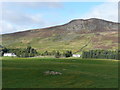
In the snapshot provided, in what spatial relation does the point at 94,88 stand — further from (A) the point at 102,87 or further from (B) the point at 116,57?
(B) the point at 116,57

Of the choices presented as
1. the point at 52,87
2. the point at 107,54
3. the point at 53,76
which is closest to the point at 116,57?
the point at 107,54

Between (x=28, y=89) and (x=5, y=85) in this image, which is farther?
(x=5, y=85)

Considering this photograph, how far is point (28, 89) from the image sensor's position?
35562 millimetres

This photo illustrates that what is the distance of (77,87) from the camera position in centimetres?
3803

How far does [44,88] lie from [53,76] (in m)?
13.4

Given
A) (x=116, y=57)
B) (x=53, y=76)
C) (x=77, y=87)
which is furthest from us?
(x=116, y=57)

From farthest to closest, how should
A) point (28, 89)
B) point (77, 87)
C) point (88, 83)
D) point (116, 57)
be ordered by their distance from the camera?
1. point (116, 57)
2. point (88, 83)
3. point (77, 87)
4. point (28, 89)

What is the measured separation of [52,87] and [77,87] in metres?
4.16

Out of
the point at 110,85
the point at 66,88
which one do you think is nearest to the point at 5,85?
the point at 66,88

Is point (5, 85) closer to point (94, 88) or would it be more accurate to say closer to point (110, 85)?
point (94, 88)

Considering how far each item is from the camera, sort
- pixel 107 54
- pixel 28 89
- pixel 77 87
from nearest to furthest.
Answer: pixel 28 89, pixel 77 87, pixel 107 54

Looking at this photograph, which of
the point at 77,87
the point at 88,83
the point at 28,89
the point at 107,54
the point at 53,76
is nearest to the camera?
the point at 28,89

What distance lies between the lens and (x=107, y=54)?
19862cm

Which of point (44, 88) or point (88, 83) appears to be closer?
point (44, 88)
